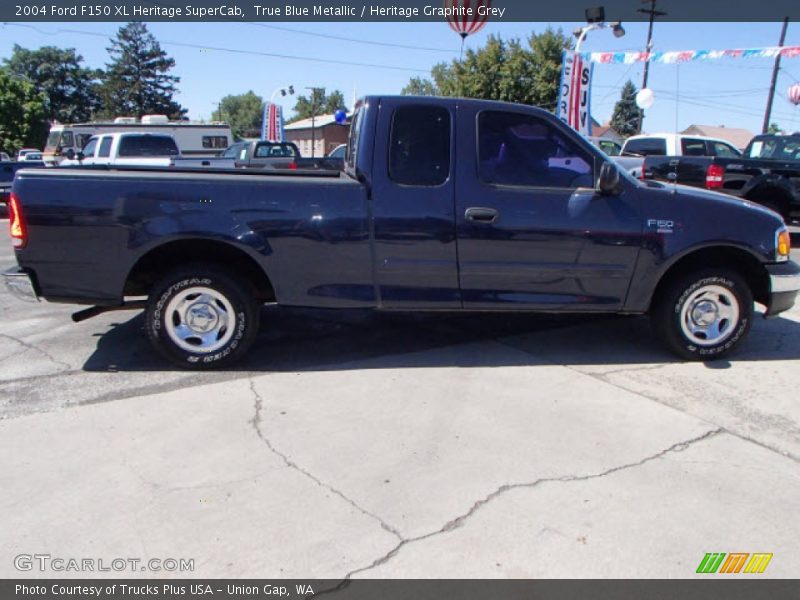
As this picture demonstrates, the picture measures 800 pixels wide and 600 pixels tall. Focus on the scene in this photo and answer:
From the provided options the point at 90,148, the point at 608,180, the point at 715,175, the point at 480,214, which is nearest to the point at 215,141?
the point at 90,148

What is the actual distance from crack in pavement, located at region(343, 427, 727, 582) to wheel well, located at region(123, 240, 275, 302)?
7.86ft

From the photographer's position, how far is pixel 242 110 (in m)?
139

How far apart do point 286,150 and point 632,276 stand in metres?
16.6

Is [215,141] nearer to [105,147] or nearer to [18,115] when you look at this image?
[105,147]

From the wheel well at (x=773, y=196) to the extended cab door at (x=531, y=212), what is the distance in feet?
26.2

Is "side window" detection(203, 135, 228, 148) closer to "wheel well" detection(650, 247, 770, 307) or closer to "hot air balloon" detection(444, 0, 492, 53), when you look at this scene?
"hot air balloon" detection(444, 0, 492, 53)

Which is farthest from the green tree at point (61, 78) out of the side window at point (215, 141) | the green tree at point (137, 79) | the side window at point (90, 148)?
the side window at point (90, 148)

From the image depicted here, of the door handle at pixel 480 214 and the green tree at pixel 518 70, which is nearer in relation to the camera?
the door handle at pixel 480 214

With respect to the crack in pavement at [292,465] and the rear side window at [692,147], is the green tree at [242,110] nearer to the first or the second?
the rear side window at [692,147]

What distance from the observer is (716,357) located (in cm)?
501

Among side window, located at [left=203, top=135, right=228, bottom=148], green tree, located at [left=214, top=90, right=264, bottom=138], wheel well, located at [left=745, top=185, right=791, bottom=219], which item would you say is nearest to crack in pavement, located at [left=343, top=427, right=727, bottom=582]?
wheel well, located at [left=745, top=185, right=791, bottom=219]

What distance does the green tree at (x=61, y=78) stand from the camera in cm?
7619
